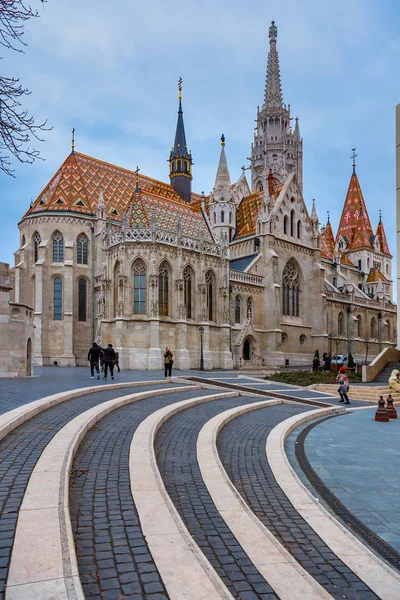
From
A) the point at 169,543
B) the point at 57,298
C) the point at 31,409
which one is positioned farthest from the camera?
the point at 57,298

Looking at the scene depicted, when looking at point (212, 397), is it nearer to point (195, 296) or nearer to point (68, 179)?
point (195, 296)

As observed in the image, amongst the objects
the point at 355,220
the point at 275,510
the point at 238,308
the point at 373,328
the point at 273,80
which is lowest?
the point at 275,510

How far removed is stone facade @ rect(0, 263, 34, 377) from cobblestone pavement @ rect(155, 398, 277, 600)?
10292 millimetres

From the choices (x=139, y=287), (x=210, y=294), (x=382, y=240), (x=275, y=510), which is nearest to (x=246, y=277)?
(x=210, y=294)

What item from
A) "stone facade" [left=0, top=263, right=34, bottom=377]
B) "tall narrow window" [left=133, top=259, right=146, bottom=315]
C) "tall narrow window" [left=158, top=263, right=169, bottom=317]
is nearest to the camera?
"stone facade" [left=0, top=263, right=34, bottom=377]

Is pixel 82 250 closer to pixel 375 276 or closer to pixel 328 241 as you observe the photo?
pixel 328 241

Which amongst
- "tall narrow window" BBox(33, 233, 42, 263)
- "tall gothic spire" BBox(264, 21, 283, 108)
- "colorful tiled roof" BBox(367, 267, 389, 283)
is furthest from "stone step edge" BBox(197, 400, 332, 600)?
"tall gothic spire" BBox(264, 21, 283, 108)

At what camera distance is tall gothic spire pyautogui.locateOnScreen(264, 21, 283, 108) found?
232 feet

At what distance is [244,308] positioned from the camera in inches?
1609

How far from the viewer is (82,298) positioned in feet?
131

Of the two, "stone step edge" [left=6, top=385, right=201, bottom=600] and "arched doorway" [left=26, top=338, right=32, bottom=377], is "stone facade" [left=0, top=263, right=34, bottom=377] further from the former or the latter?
"stone step edge" [left=6, top=385, right=201, bottom=600]

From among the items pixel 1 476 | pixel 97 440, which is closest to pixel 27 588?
pixel 1 476

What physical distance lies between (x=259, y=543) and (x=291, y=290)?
42.7m

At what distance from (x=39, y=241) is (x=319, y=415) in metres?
31.9
